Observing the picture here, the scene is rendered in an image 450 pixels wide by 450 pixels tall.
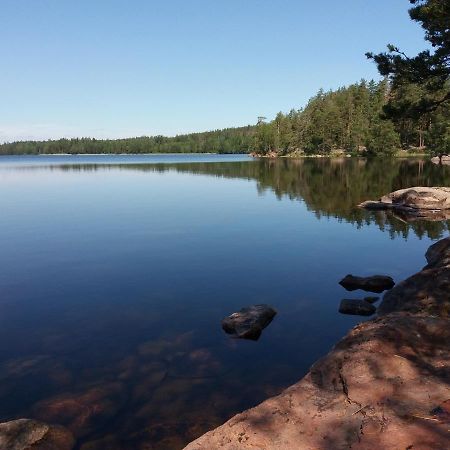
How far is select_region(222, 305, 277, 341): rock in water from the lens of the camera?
49.4 ft

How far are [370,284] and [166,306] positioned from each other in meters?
9.84

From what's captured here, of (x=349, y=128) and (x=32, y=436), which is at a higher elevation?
(x=349, y=128)

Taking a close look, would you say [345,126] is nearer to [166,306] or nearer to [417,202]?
[417,202]

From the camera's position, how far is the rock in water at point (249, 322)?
1505 centimetres

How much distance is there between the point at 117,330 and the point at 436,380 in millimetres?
11619

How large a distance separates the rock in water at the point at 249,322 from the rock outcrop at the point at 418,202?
97.9ft

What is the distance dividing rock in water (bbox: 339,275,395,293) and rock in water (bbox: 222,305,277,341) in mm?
5888

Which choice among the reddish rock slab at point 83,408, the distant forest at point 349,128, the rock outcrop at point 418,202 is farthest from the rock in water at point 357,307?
the distant forest at point 349,128

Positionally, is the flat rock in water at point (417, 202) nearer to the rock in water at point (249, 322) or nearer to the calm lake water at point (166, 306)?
the calm lake water at point (166, 306)

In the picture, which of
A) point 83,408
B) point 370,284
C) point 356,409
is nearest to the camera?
point 356,409

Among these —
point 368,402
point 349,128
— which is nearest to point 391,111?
point 368,402

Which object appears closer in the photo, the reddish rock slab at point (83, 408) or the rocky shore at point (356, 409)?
the rocky shore at point (356, 409)

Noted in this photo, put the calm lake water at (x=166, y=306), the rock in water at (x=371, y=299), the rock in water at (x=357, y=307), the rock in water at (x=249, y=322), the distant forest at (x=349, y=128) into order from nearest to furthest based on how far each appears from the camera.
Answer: the calm lake water at (x=166, y=306), the rock in water at (x=249, y=322), the rock in water at (x=357, y=307), the rock in water at (x=371, y=299), the distant forest at (x=349, y=128)

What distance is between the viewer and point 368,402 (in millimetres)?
7055
